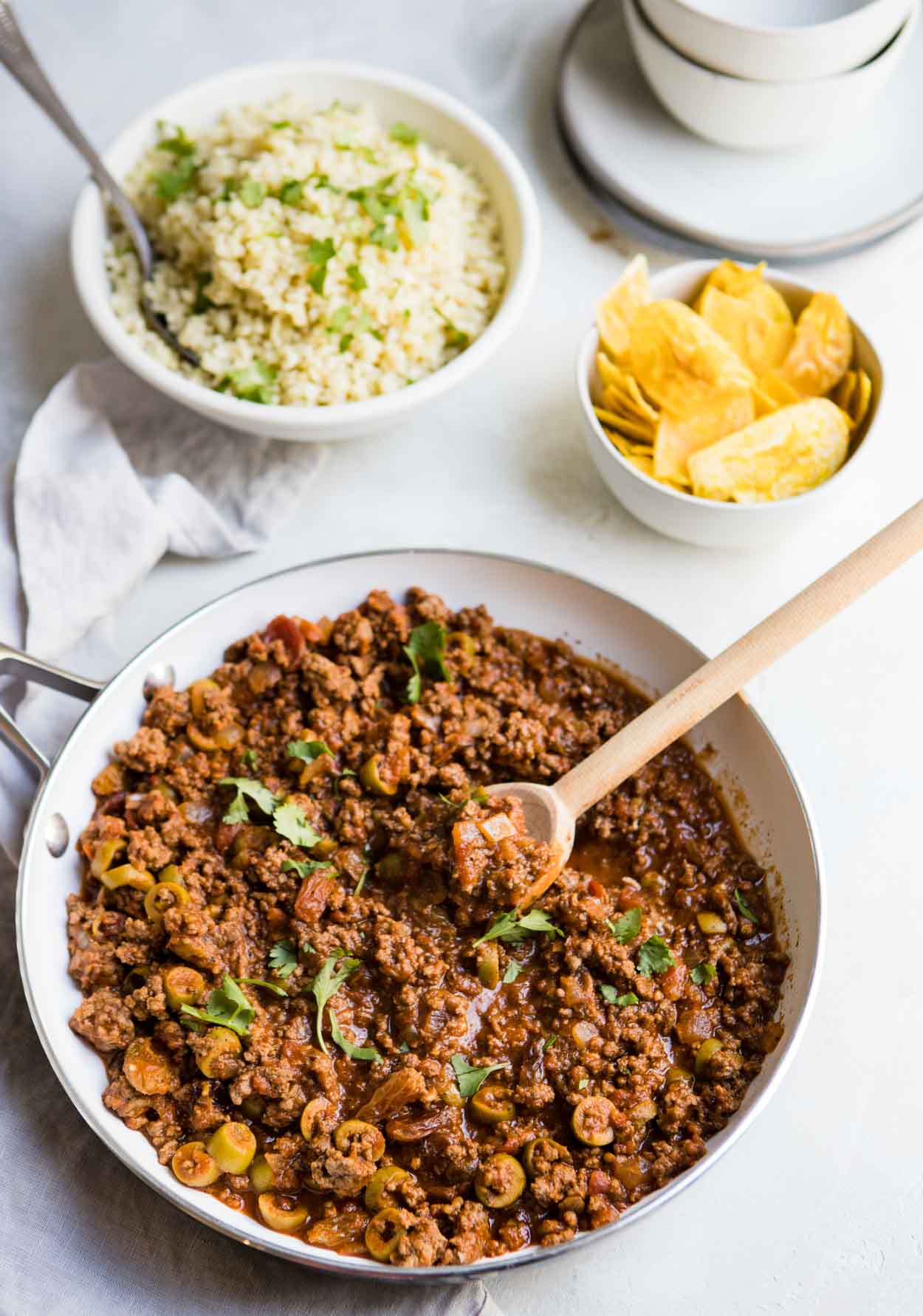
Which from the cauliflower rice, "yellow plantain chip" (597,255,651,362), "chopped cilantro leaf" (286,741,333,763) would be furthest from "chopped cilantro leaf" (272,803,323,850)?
"yellow plantain chip" (597,255,651,362)

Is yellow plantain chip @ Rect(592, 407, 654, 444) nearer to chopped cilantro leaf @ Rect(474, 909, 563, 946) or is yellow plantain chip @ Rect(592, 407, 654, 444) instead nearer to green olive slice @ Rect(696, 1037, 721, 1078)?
chopped cilantro leaf @ Rect(474, 909, 563, 946)

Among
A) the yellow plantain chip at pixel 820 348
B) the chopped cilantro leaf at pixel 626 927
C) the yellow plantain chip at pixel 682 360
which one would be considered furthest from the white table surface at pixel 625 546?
the chopped cilantro leaf at pixel 626 927

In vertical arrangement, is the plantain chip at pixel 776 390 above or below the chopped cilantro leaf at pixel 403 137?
below

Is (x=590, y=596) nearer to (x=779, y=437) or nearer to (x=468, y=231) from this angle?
(x=779, y=437)

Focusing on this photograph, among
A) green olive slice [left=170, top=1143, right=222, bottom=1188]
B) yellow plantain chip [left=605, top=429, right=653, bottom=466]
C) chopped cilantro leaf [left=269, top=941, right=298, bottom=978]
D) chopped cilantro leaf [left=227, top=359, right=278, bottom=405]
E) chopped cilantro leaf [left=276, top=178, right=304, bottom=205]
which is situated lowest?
green olive slice [left=170, top=1143, right=222, bottom=1188]

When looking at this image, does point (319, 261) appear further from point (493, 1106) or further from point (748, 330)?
point (493, 1106)

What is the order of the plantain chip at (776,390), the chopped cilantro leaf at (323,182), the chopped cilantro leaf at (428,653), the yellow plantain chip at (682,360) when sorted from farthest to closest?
the chopped cilantro leaf at (323,182), the plantain chip at (776,390), the yellow plantain chip at (682,360), the chopped cilantro leaf at (428,653)

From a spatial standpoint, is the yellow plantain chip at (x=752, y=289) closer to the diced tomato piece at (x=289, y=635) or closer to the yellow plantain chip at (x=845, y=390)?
the yellow plantain chip at (x=845, y=390)
